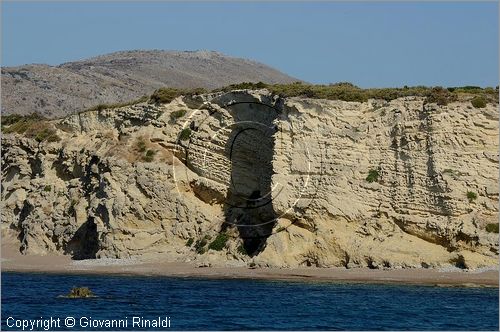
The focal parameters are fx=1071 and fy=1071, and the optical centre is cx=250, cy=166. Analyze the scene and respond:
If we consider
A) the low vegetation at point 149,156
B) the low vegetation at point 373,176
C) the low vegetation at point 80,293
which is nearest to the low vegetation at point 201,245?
the low vegetation at point 149,156

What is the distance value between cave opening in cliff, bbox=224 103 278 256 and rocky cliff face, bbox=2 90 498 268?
2.3 inches

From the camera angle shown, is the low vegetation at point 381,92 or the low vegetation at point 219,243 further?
the low vegetation at point 219,243

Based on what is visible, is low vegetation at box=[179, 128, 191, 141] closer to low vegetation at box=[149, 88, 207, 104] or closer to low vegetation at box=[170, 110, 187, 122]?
low vegetation at box=[170, 110, 187, 122]

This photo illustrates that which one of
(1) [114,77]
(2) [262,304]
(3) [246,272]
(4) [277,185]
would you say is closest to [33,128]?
(4) [277,185]

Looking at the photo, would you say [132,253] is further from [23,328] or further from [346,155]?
[23,328]

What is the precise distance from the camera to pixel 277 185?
42344mm

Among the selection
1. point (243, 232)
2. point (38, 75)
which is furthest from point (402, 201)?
point (38, 75)

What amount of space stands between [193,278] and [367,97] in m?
10.0

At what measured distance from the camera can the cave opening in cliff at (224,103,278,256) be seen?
146ft

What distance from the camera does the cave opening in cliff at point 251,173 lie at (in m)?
44.4

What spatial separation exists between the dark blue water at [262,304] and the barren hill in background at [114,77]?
4846 cm

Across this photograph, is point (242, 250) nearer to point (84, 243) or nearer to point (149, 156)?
point (149, 156)

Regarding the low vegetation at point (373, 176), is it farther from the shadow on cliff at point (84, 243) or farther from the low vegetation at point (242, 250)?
the shadow on cliff at point (84, 243)

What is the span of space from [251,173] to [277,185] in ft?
14.0
